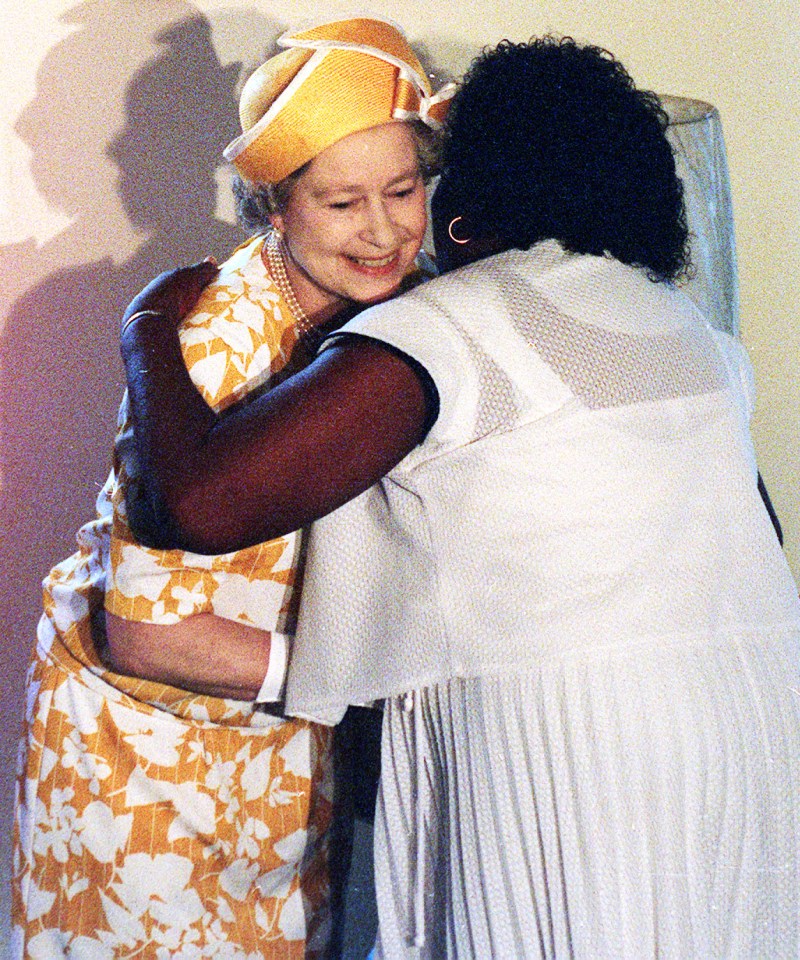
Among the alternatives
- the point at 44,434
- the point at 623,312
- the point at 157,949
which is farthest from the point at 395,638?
the point at 44,434

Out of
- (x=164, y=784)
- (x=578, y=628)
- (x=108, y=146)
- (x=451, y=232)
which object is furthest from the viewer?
(x=108, y=146)

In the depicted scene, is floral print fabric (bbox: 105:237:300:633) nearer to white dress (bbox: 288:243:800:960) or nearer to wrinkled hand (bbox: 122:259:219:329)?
wrinkled hand (bbox: 122:259:219:329)

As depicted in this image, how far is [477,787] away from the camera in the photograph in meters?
1.18

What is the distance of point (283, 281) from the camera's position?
4.78 ft

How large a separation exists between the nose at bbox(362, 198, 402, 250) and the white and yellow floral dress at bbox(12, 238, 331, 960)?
144 mm

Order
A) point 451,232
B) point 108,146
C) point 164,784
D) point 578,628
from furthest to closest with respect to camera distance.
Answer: point 108,146, point 164,784, point 451,232, point 578,628

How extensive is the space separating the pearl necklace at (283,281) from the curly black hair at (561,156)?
28cm

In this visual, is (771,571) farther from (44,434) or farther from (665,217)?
(44,434)

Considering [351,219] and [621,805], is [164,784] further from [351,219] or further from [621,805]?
[351,219]

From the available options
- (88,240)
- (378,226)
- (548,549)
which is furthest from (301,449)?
(88,240)

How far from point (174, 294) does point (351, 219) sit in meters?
0.25

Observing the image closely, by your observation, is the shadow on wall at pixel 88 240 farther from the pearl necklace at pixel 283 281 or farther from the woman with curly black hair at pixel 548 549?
the woman with curly black hair at pixel 548 549

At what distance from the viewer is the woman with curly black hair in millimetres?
1090

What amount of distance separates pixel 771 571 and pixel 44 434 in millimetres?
1138
